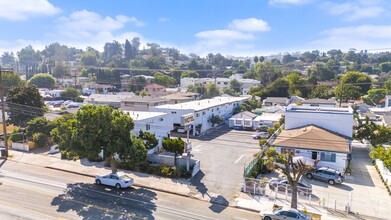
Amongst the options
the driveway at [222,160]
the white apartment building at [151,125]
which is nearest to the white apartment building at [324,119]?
the driveway at [222,160]

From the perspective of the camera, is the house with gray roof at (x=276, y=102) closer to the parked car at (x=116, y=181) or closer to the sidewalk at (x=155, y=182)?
the sidewalk at (x=155, y=182)

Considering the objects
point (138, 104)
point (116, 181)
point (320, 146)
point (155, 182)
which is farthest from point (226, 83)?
point (116, 181)

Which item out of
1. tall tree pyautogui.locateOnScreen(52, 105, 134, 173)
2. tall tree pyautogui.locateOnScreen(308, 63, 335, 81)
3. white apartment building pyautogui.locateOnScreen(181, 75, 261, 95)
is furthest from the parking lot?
tall tree pyautogui.locateOnScreen(308, 63, 335, 81)

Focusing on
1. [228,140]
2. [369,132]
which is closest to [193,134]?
[228,140]

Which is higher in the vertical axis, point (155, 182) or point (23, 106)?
point (23, 106)

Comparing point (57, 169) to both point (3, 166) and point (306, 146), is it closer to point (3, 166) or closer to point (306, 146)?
point (3, 166)

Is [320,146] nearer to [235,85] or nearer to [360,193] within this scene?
[360,193]

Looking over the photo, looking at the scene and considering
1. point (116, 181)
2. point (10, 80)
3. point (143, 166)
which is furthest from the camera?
point (10, 80)
